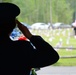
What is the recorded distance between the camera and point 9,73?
133 cm

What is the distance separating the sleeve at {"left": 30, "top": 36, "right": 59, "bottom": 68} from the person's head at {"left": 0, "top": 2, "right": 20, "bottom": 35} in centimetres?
10

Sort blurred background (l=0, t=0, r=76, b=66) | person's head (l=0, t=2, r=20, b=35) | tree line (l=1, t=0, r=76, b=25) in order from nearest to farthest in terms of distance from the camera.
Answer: person's head (l=0, t=2, r=20, b=35), blurred background (l=0, t=0, r=76, b=66), tree line (l=1, t=0, r=76, b=25)

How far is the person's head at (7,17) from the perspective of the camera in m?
1.31

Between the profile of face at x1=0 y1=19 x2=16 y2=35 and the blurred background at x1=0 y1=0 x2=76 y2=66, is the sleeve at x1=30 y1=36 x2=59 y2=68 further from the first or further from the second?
the blurred background at x1=0 y1=0 x2=76 y2=66

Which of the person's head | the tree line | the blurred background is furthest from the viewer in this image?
the tree line

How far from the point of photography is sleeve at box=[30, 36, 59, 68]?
1320 millimetres

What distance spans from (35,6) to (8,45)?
10305 mm

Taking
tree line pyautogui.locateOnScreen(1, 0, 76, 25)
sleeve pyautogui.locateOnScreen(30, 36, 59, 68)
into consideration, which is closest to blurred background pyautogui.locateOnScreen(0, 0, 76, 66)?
tree line pyautogui.locateOnScreen(1, 0, 76, 25)

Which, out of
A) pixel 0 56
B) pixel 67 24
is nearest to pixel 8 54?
pixel 0 56

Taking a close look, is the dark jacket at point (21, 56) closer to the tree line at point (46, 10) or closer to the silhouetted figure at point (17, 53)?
the silhouetted figure at point (17, 53)

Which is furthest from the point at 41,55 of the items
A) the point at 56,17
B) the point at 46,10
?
the point at 56,17

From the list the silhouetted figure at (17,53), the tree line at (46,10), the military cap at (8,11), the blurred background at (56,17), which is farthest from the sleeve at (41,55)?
the tree line at (46,10)

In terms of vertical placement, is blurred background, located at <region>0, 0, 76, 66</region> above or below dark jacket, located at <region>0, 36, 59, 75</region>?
below

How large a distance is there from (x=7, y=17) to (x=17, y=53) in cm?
14
